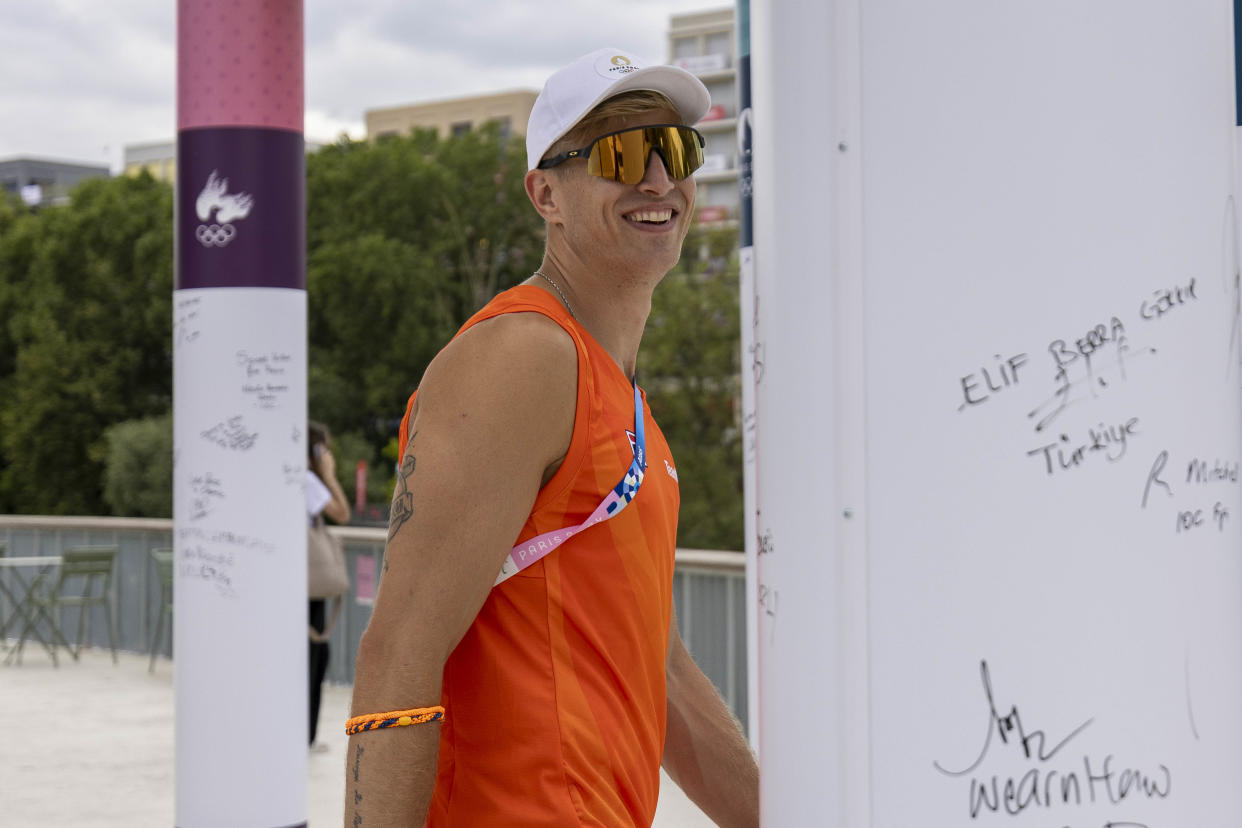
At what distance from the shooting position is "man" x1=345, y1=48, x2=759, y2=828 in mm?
1570

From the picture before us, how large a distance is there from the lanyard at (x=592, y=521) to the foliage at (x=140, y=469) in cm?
4117

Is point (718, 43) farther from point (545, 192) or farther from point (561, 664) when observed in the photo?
point (561, 664)

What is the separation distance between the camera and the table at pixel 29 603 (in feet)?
48.0

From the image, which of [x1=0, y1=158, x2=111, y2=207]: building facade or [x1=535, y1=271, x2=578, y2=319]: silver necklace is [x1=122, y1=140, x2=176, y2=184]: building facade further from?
[x1=535, y1=271, x2=578, y2=319]: silver necklace

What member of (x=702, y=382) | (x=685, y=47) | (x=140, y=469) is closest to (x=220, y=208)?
(x=702, y=382)

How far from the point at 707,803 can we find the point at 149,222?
148 feet

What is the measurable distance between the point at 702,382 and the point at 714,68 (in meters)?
55.9

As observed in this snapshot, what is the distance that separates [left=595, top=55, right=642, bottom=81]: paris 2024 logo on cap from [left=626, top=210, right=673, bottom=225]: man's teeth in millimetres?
159

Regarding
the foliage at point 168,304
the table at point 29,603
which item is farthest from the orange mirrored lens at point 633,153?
the foliage at point 168,304

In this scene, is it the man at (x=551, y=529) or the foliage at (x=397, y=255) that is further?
the foliage at (x=397, y=255)

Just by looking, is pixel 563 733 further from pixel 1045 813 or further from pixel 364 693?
pixel 1045 813

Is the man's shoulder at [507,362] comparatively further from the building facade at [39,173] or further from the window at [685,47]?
the building facade at [39,173]

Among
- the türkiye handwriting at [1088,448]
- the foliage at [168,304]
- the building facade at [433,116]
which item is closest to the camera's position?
the türkiye handwriting at [1088,448]

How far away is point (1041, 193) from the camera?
3.83 feet
